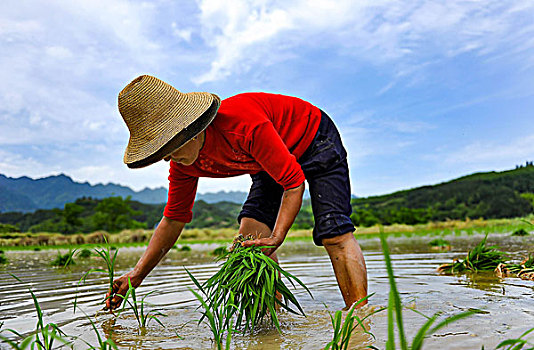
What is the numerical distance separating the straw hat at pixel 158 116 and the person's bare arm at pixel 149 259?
0.87m

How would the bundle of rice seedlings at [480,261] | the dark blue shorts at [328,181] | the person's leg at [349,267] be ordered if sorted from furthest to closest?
the bundle of rice seedlings at [480,261] < the dark blue shorts at [328,181] < the person's leg at [349,267]

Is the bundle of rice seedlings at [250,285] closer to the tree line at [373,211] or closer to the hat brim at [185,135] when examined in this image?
the hat brim at [185,135]

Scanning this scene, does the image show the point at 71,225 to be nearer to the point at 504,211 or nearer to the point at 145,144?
the point at 145,144

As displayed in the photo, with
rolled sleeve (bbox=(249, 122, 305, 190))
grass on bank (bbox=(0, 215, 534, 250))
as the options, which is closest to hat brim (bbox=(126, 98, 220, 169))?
rolled sleeve (bbox=(249, 122, 305, 190))

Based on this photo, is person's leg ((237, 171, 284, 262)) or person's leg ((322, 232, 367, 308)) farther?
person's leg ((237, 171, 284, 262))

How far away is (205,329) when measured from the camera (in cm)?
244

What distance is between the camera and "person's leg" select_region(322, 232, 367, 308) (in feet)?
9.24

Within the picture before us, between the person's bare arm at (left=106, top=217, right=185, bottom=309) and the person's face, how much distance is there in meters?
0.81

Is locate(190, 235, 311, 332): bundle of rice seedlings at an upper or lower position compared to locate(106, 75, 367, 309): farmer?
lower

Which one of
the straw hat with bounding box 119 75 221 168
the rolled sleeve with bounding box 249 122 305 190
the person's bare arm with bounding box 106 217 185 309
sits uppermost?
the straw hat with bounding box 119 75 221 168

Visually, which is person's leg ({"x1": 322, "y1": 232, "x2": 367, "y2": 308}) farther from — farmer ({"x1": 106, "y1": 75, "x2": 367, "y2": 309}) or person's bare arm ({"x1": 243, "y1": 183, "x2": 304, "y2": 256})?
person's bare arm ({"x1": 243, "y1": 183, "x2": 304, "y2": 256})

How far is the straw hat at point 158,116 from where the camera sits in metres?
2.45

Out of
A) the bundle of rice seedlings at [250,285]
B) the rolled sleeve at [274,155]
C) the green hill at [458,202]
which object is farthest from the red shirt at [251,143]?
the green hill at [458,202]

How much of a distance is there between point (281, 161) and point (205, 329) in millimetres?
1063
